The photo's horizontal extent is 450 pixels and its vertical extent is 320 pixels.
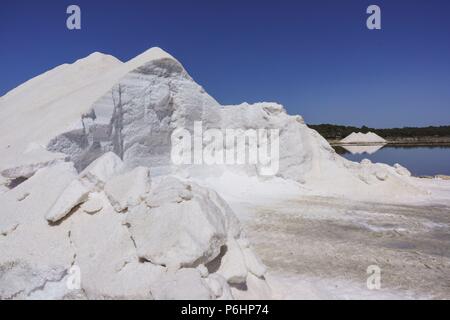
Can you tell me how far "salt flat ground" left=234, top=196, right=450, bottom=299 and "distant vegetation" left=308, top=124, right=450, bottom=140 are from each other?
62.2 metres

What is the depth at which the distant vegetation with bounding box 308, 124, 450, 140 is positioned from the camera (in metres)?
72.0

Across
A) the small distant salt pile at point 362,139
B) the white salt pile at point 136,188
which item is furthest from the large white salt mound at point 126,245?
the small distant salt pile at point 362,139

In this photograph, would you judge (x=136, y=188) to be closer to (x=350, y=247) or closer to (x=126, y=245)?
(x=126, y=245)

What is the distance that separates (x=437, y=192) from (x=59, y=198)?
9.81m

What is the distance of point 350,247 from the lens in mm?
6184

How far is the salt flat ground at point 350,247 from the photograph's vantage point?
4672mm

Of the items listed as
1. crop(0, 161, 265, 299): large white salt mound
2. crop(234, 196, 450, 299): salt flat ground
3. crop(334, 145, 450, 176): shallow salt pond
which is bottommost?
crop(334, 145, 450, 176): shallow salt pond

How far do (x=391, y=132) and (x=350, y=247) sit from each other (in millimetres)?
78746

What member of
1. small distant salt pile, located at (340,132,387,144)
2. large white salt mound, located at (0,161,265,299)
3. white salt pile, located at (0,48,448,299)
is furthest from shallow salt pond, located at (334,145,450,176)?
small distant salt pile, located at (340,132,387,144)

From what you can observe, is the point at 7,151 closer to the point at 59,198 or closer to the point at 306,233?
the point at 59,198

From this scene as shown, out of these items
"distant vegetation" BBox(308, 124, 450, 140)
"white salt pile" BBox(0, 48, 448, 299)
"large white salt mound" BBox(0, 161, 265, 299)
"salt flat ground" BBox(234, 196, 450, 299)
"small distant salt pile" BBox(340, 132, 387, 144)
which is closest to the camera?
"large white salt mound" BBox(0, 161, 265, 299)

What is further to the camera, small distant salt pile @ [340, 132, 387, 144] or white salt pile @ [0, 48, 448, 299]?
small distant salt pile @ [340, 132, 387, 144]

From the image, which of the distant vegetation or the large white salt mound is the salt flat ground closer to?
the large white salt mound

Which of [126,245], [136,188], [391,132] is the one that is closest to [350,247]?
[136,188]
